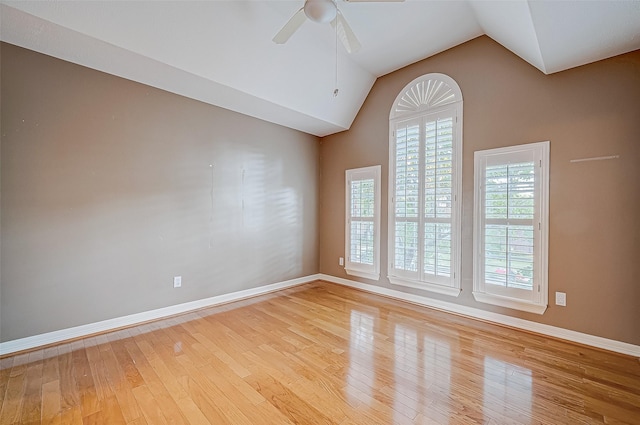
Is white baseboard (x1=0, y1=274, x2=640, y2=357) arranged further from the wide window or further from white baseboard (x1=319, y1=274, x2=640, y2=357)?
the wide window

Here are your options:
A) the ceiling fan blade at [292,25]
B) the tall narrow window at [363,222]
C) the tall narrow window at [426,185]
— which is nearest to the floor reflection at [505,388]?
the tall narrow window at [426,185]

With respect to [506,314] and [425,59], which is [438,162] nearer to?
[425,59]

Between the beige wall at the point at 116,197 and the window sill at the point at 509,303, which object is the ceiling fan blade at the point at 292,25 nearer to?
the beige wall at the point at 116,197

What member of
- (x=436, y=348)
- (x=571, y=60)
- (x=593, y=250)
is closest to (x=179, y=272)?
(x=436, y=348)

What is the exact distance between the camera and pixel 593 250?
253 centimetres

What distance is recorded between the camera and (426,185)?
3.57m

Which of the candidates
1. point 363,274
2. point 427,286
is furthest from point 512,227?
point 363,274

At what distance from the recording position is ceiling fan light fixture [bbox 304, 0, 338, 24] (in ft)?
7.11

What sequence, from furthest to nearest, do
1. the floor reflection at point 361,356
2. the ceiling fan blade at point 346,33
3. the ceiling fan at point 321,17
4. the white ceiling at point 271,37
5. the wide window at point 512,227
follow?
the wide window at point 512,227 → the ceiling fan blade at point 346,33 → the ceiling fan at point 321,17 → the white ceiling at point 271,37 → the floor reflection at point 361,356

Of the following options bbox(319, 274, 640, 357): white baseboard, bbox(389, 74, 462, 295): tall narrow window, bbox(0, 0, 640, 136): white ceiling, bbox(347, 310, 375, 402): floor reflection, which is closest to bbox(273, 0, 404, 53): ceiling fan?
bbox(0, 0, 640, 136): white ceiling

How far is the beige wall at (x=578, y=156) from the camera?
2.39m

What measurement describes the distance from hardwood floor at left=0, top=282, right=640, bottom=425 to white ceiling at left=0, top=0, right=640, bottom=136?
264cm

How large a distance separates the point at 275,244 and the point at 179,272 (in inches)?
56.9

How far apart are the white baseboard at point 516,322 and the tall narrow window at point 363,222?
13.5 inches
